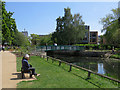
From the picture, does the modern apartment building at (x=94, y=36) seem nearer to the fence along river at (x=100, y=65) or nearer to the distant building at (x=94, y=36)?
the distant building at (x=94, y=36)

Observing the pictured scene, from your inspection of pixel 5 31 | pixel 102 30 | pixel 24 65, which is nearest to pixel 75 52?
pixel 102 30

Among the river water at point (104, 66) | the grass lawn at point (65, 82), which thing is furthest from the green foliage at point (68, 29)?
the grass lawn at point (65, 82)

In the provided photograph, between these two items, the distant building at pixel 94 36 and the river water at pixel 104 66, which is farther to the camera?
the distant building at pixel 94 36

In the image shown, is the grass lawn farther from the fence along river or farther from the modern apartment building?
the modern apartment building

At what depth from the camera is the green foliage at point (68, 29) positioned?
55.1 m

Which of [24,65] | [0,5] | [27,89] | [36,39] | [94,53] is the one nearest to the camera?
[27,89]

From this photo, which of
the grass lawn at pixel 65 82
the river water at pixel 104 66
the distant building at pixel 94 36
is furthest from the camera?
the distant building at pixel 94 36

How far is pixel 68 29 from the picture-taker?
181 ft

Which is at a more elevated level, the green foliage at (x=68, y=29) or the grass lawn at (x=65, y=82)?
the green foliage at (x=68, y=29)

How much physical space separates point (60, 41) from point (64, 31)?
411cm

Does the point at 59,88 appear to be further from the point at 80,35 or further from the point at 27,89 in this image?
the point at 80,35

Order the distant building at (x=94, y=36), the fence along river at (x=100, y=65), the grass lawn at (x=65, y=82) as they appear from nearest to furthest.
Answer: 1. the grass lawn at (x=65, y=82)
2. the fence along river at (x=100, y=65)
3. the distant building at (x=94, y=36)

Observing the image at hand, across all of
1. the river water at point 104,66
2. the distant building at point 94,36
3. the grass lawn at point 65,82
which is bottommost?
the river water at point 104,66

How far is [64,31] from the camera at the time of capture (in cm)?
5541
